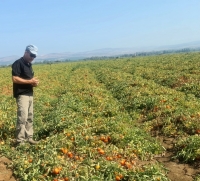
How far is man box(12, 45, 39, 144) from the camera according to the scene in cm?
783

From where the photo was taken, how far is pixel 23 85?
319 inches

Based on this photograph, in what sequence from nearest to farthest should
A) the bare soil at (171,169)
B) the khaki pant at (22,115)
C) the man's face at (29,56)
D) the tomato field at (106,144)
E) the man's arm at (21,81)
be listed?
the tomato field at (106,144)
the bare soil at (171,169)
the man's arm at (21,81)
the man's face at (29,56)
the khaki pant at (22,115)

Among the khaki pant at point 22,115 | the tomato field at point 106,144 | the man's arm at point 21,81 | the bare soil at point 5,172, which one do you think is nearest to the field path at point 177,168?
the tomato field at point 106,144

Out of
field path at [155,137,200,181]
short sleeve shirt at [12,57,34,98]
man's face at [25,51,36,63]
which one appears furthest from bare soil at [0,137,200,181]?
man's face at [25,51,36,63]

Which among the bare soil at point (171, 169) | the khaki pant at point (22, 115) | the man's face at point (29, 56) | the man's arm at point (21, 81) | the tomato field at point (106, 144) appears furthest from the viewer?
the khaki pant at point (22, 115)

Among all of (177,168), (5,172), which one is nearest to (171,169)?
(177,168)

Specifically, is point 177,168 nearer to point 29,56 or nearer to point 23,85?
point 23,85

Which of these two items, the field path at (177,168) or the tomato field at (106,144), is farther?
the field path at (177,168)

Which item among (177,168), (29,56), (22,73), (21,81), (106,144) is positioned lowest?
(177,168)

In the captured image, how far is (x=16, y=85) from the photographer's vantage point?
26.4 ft

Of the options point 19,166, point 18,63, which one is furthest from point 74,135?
point 18,63

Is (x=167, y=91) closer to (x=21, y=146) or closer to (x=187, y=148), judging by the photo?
(x=187, y=148)

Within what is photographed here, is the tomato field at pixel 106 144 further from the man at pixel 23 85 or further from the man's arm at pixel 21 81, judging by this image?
the man's arm at pixel 21 81

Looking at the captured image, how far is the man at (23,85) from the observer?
7832 millimetres
